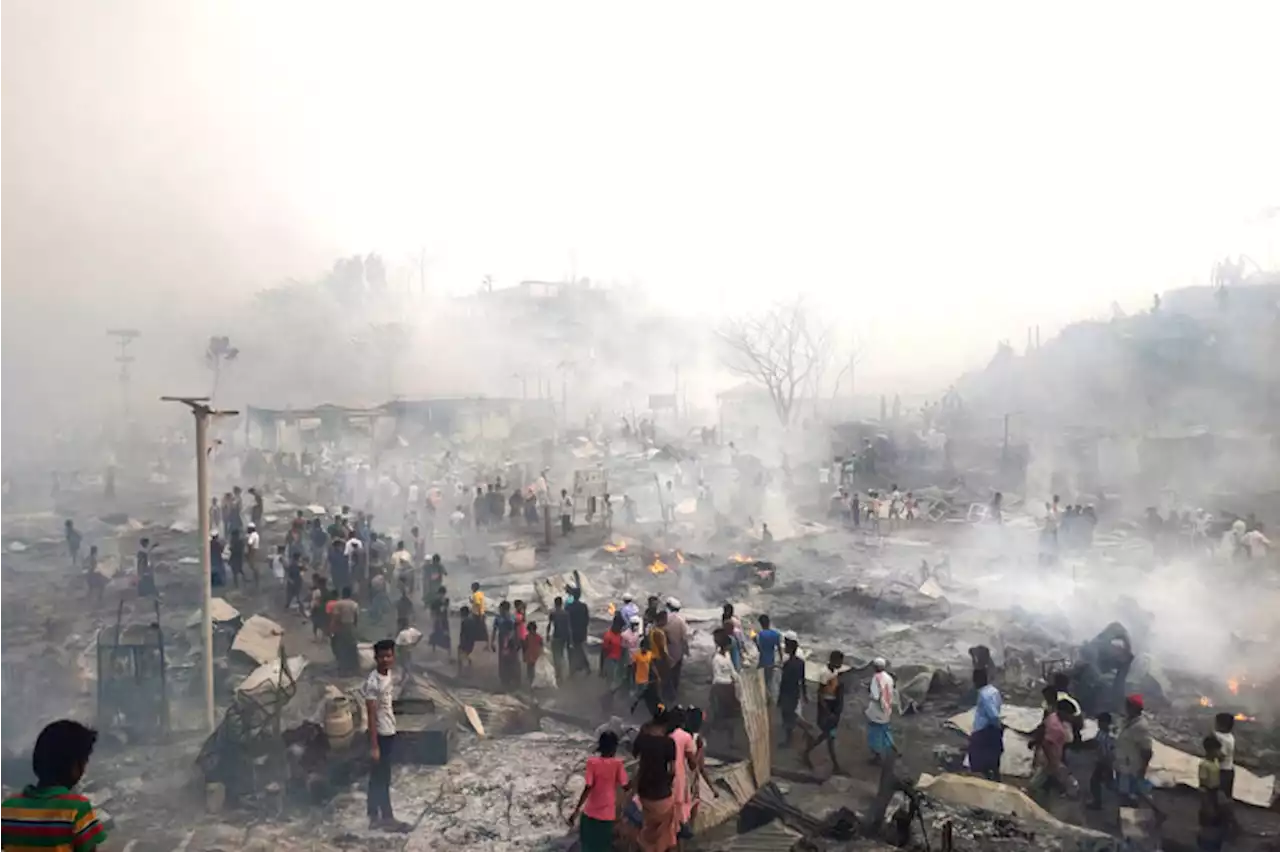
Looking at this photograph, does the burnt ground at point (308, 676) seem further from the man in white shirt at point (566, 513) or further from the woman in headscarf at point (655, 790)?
the woman in headscarf at point (655, 790)

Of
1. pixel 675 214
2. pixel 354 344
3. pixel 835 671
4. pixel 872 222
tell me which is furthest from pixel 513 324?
pixel 835 671

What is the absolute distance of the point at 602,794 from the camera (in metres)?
5.48

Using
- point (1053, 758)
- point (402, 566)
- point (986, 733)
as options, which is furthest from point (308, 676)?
point (1053, 758)

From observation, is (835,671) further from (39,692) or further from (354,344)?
(354,344)

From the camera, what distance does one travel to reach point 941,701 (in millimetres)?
9477

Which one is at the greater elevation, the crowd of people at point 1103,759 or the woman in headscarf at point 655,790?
the woman in headscarf at point 655,790

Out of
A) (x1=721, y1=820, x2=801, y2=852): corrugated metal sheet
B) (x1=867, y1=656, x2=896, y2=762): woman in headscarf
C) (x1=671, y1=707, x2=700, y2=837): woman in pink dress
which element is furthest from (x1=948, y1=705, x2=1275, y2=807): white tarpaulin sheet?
(x1=671, y1=707, x2=700, y2=837): woman in pink dress

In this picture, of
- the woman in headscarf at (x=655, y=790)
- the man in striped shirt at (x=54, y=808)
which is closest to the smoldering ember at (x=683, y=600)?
the woman in headscarf at (x=655, y=790)

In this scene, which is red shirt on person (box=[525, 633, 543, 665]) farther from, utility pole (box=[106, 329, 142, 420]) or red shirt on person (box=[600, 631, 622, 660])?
utility pole (box=[106, 329, 142, 420])

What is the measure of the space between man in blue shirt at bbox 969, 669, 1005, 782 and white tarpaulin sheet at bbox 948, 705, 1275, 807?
501 mm

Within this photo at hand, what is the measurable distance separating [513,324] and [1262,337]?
12088 millimetres

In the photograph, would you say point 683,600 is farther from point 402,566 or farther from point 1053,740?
point 1053,740

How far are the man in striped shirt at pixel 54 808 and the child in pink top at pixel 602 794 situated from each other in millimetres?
2789

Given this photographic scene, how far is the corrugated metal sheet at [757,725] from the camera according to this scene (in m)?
7.72
